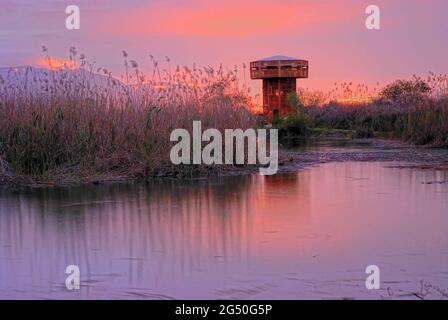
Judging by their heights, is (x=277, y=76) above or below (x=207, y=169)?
above

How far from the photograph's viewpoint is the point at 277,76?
137ft

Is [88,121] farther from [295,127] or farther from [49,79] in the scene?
[295,127]

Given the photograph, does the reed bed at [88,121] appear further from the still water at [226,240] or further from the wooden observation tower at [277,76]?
the wooden observation tower at [277,76]

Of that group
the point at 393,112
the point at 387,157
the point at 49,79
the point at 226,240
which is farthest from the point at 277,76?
the point at 226,240

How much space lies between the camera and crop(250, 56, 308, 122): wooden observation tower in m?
41.9

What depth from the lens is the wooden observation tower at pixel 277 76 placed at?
4191 centimetres

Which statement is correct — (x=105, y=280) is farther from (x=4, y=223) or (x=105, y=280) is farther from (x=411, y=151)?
(x=411, y=151)

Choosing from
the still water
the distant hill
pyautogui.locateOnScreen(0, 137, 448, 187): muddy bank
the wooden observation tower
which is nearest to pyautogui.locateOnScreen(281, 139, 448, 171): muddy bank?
pyautogui.locateOnScreen(0, 137, 448, 187): muddy bank

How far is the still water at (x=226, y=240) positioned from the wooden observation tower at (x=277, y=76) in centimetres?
3072

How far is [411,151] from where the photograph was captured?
723 inches

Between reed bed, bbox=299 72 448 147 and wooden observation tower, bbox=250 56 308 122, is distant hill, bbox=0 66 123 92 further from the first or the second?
wooden observation tower, bbox=250 56 308 122

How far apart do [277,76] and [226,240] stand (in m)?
35.4

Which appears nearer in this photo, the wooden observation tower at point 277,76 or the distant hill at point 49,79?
the distant hill at point 49,79

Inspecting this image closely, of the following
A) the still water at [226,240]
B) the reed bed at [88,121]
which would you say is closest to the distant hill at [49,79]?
the reed bed at [88,121]
